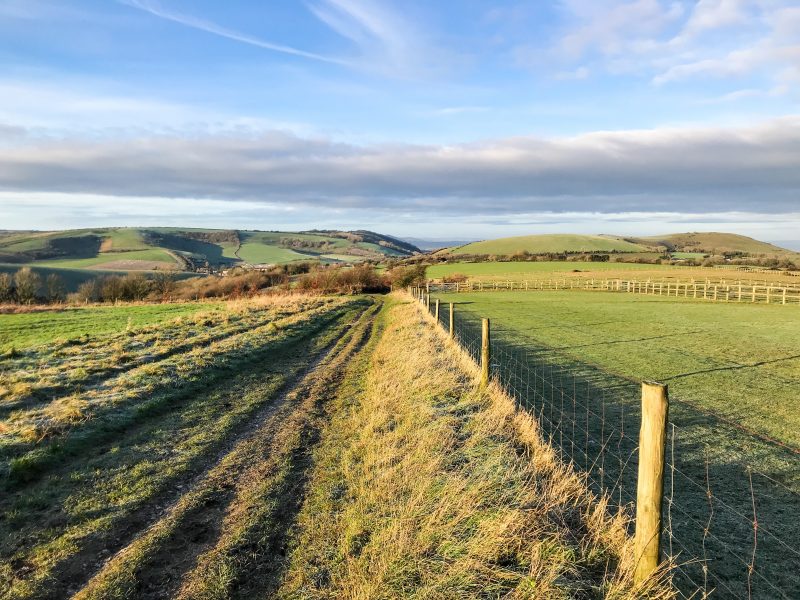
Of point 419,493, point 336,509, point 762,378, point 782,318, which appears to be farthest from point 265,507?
point 782,318

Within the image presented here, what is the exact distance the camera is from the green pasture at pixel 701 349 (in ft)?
35.4

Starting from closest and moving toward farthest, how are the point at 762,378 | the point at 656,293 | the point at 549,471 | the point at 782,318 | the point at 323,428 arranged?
the point at 549,471 → the point at 323,428 → the point at 762,378 → the point at 782,318 → the point at 656,293

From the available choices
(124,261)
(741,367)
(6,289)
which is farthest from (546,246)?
(741,367)

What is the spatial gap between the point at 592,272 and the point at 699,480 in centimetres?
8120

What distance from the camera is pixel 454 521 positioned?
15.7 feet

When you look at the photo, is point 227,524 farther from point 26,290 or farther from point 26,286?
point 26,286

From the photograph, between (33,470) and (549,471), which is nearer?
(549,471)

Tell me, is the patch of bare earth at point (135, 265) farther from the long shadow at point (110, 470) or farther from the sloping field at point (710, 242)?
the sloping field at point (710, 242)

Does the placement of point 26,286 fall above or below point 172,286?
above

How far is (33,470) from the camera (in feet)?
23.5

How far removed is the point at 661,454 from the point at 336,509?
3.63 metres

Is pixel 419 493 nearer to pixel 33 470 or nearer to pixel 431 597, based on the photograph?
→ pixel 431 597

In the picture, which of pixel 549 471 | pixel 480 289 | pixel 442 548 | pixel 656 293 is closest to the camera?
pixel 442 548

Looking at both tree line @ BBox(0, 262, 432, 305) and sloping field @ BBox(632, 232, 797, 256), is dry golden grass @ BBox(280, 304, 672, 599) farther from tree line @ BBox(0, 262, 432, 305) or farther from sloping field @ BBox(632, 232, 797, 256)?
sloping field @ BBox(632, 232, 797, 256)
